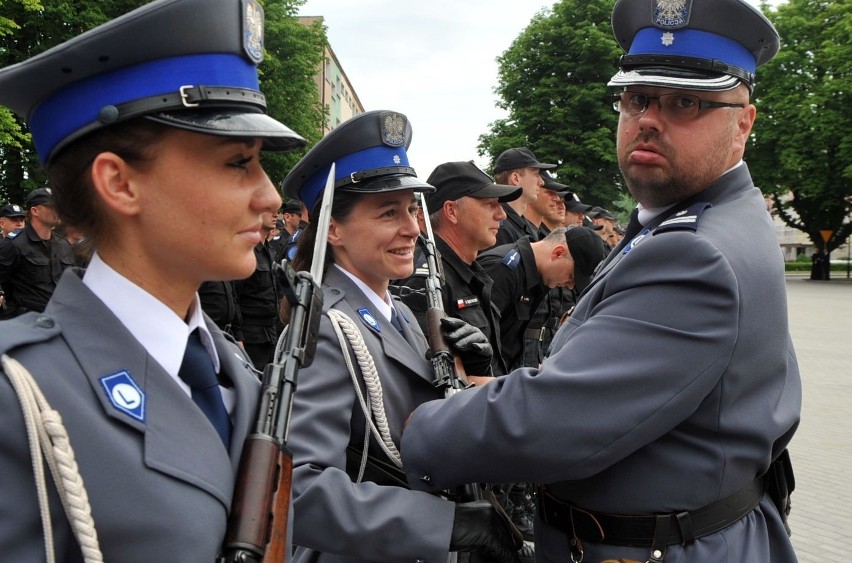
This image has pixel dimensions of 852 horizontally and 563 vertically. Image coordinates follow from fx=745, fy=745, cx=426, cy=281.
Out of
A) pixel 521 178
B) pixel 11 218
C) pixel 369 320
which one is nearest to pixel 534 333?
pixel 521 178

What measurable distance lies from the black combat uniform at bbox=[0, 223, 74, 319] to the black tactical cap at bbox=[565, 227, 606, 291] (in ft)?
21.0

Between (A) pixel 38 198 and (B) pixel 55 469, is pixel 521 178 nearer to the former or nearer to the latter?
(A) pixel 38 198

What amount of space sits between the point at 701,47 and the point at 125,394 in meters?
1.84

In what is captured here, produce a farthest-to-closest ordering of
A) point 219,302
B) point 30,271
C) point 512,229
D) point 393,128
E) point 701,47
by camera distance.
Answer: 1. point 30,271
2. point 219,302
3. point 512,229
4. point 393,128
5. point 701,47

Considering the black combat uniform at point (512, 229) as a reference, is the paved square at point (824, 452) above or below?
below

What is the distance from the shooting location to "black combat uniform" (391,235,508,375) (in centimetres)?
414

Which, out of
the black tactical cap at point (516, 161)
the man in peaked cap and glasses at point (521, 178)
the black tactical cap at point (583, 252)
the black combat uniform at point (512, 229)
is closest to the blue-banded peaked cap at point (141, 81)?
the black tactical cap at point (583, 252)

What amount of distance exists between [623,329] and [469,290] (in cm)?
248

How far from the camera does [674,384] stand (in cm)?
185

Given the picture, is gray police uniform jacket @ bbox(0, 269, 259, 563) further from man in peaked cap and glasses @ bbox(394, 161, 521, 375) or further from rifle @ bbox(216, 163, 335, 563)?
man in peaked cap and glasses @ bbox(394, 161, 521, 375)

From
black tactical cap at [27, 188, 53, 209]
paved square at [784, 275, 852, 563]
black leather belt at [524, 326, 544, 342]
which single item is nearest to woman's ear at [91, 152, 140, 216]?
black leather belt at [524, 326, 544, 342]

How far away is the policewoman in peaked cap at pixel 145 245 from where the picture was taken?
1276 millimetres

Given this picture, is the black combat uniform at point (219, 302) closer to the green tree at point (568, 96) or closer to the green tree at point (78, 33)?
the green tree at point (78, 33)

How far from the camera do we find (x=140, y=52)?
1.41 metres
